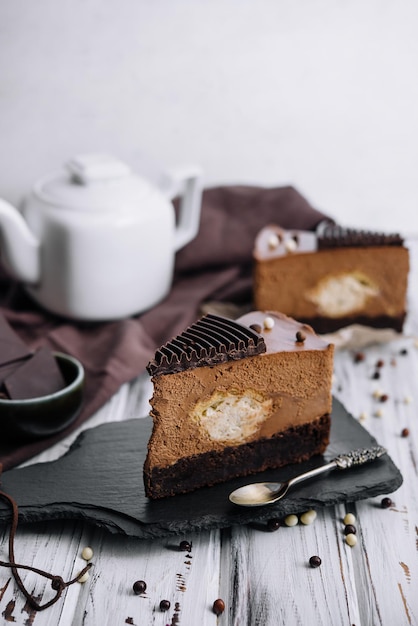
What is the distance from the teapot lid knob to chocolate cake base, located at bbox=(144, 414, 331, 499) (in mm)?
1137

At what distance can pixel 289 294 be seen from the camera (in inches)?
109

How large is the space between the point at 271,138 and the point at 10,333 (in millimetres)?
1621

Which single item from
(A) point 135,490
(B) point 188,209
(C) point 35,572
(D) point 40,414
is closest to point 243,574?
(A) point 135,490

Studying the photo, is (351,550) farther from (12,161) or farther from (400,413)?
(12,161)

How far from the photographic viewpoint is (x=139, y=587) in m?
1.64

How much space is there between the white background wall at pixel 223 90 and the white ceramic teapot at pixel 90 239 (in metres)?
0.49

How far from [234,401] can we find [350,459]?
0.33 m

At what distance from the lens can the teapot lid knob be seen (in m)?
2.61

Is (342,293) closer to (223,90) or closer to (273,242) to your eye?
(273,242)

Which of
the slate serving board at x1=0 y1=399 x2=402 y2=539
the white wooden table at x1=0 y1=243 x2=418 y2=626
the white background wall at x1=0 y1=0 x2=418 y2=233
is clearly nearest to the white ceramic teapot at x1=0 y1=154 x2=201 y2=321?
the white background wall at x1=0 y1=0 x2=418 y2=233

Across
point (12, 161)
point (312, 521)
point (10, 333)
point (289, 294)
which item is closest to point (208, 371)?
point (312, 521)

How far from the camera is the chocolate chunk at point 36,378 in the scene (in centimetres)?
210

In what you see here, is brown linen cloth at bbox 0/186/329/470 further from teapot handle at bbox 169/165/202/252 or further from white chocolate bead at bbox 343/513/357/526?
white chocolate bead at bbox 343/513/357/526

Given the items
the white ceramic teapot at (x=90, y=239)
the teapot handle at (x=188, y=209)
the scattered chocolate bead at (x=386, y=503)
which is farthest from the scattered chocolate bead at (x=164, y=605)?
the teapot handle at (x=188, y=209)
